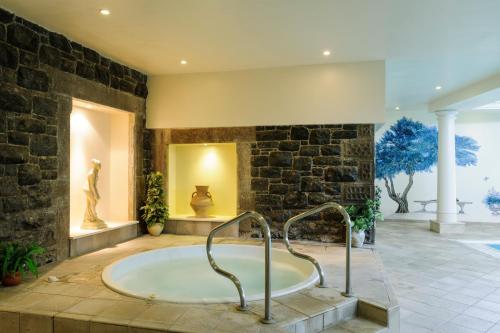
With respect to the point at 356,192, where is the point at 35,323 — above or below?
below

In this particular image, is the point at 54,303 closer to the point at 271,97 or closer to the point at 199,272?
the point at 199,272

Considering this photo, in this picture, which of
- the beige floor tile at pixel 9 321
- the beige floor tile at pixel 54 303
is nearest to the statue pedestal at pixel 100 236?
the beige floor tile at pixel 54 303

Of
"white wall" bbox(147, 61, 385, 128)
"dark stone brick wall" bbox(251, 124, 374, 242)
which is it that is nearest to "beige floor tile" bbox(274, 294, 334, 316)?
"dark stone brick wall" bbox(251, 124, 374, 242)

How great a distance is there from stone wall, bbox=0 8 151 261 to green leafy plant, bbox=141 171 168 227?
1.71m

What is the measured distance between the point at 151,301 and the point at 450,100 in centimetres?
765

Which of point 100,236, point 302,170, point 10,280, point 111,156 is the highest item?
point 111,156

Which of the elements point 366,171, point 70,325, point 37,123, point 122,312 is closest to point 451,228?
point 366,171

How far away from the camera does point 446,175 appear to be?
838 cm

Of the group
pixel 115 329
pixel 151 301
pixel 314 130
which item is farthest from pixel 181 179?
pixel 115 329

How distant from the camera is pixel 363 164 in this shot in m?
5.77

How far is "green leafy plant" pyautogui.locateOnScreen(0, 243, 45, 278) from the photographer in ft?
11.6

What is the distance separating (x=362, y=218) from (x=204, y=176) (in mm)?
3158

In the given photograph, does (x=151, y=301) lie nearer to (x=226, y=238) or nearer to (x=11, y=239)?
(x=11, y=239)

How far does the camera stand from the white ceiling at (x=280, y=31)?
3.72m
